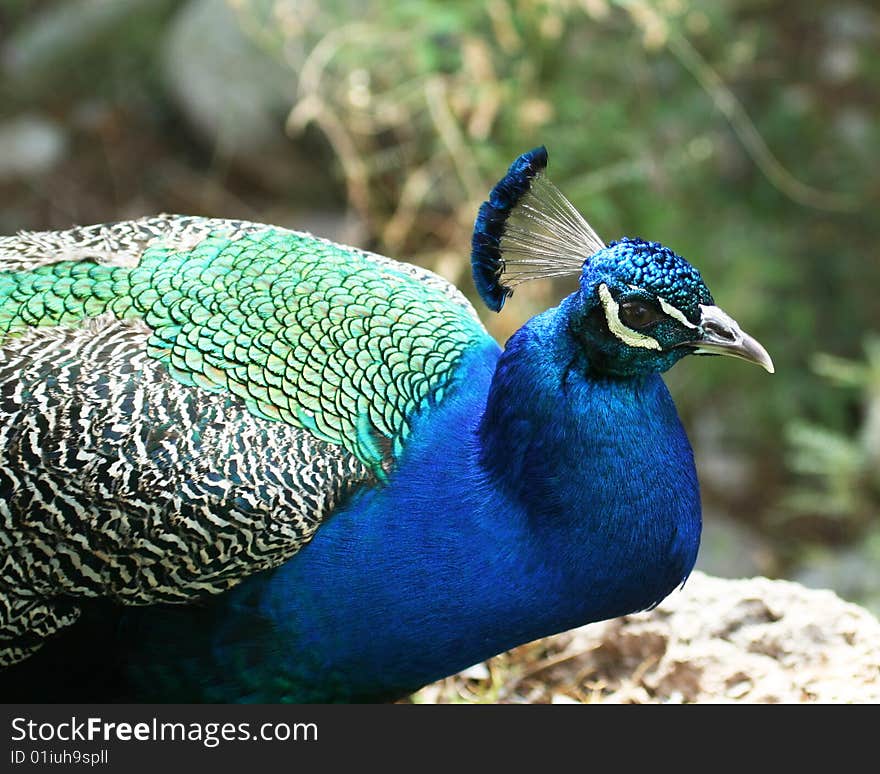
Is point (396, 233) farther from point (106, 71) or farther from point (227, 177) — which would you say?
point (106, 71)

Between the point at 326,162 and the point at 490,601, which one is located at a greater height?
the point at 326,162

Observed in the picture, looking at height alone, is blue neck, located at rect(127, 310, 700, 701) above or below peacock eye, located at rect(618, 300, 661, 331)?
below

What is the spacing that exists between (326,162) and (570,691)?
3.39 metres

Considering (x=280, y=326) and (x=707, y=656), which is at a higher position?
(x=280, y=326)

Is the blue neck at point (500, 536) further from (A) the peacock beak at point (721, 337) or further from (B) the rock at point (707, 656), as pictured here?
(B) the rock at point (707, 656)

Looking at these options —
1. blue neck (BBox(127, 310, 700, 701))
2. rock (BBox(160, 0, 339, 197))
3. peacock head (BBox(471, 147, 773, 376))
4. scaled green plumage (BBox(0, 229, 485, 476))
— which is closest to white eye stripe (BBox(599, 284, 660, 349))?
peacock head (BBox(471, 147, 773, 376))

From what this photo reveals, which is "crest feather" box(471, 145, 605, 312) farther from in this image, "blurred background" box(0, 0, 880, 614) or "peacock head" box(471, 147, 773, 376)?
"blurred background" box(0, 0, 880, 614)

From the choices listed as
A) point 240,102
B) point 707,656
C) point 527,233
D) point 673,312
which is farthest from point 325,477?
point 240,102

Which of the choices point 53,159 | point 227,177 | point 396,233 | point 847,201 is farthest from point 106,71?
point 847,201

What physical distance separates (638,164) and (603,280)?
2.29 m

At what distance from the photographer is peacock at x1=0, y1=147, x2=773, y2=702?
2074mm

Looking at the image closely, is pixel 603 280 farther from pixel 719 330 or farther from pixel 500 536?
pixel 500 536

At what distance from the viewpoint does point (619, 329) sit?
2035 millimetres

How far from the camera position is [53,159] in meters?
6.05
